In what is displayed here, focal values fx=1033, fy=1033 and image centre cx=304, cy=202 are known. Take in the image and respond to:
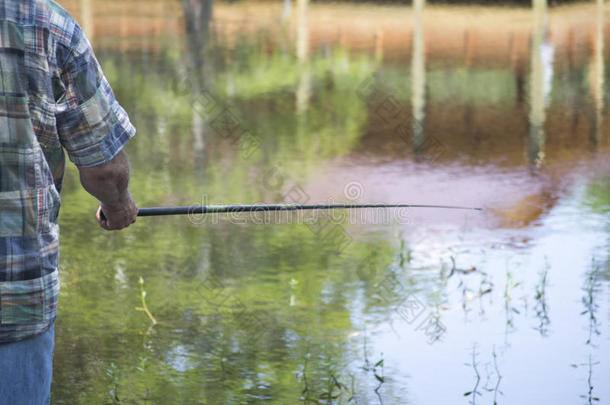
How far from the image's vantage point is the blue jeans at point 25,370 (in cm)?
235

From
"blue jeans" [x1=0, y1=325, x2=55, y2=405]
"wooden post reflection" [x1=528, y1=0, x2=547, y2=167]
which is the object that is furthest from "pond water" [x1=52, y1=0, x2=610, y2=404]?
"blue jeans" [x1=0, y1=325, x2=55, y2=405]

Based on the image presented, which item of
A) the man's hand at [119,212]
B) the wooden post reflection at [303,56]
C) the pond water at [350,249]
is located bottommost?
the pond water at [350,249]

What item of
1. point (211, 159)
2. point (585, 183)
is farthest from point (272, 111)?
point (585, 183)

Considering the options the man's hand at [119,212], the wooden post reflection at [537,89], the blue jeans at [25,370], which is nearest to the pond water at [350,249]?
the wooden post reflection at [537,89]

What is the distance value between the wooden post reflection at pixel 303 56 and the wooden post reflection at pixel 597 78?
3191 mm

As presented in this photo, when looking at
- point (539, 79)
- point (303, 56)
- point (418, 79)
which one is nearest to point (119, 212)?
point (418, 79)

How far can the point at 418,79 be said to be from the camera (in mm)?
13641

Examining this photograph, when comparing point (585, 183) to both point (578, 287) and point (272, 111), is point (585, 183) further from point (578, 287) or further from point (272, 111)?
point (272, 111)

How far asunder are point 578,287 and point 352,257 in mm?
1363

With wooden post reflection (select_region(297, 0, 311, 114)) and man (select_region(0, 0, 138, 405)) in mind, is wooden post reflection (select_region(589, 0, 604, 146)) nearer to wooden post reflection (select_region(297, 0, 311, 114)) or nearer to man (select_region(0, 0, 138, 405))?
wooden post reflection (select_region(297, 0, 311, 114))

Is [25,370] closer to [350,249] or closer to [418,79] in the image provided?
[350,249]

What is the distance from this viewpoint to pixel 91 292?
554 centimetres

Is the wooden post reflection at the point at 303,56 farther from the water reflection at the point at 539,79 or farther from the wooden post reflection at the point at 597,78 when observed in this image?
the wooden post reflection at the point at 597,78

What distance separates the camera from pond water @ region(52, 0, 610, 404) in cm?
451
